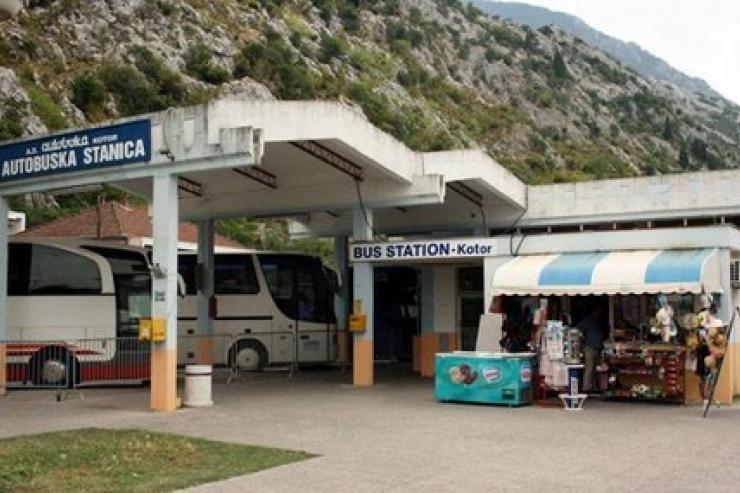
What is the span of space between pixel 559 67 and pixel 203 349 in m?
111

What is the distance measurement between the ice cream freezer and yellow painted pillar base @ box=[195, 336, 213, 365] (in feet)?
28.2

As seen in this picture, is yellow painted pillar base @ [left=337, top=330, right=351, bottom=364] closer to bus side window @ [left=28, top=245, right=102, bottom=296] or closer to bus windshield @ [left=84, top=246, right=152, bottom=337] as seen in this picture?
bus windshield @ [left=84, top=246, right=152, bottom=337]

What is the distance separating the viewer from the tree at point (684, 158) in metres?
111

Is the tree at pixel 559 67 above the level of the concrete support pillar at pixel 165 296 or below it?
above

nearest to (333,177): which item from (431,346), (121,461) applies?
(431,346)

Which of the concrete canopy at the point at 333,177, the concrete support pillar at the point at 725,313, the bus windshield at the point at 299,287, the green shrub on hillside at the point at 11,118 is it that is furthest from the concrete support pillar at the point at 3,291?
the green shrub on hillside at the point at 11,118

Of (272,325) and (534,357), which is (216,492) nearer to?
(534,357)

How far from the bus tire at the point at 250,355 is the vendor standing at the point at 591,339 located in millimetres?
9999

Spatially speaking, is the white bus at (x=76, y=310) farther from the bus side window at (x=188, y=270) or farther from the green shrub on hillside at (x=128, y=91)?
the green shrub on hillside at (x=128, y=91)

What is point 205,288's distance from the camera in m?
23.7

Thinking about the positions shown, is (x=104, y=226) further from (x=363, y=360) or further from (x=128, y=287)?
(x=363, y=360)

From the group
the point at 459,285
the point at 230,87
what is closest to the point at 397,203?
the point at 459,285

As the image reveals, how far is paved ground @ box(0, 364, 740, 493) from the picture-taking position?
9484 millimetres

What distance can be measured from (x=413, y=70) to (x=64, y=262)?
3403 inches
